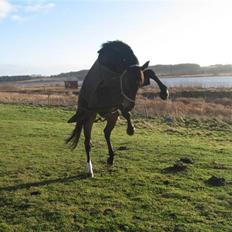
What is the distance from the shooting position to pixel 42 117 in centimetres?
2203

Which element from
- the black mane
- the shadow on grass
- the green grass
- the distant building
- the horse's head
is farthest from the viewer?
the distant building

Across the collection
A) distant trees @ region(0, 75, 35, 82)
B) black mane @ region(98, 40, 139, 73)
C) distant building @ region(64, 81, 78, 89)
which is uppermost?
black mane @ region(98, 40, 139, 73)

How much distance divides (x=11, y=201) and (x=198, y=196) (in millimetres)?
3389

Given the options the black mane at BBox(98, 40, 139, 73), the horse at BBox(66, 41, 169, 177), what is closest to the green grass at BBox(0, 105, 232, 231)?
the horse at BBox(66, 41, 169, 177)

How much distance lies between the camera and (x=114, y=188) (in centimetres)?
779

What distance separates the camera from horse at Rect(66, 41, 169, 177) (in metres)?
7.79

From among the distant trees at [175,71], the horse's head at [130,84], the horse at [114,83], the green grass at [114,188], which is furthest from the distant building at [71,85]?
the distant trees at [175,71]

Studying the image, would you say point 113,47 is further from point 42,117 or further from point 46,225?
point 42,117

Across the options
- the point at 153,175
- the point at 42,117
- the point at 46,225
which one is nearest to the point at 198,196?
the point at 153,175

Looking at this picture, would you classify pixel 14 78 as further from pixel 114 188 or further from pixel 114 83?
pixel 114 188

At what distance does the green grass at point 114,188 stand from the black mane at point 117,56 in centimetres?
241

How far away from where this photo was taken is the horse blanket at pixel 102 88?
821cm

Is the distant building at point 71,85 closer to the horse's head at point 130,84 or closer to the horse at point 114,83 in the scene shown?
the horse at point 114,83

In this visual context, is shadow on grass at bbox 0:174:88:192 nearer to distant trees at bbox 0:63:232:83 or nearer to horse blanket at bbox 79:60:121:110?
horse blanket at bbox 79:60:121:110
